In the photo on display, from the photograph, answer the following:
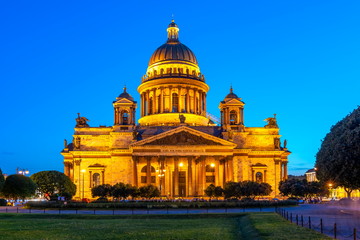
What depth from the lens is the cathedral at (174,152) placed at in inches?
3044

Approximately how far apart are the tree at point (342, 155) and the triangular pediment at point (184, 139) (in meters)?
46.8

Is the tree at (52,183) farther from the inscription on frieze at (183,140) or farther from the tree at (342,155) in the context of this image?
the tree at (342,155)

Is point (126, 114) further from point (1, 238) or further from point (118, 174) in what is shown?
point (1, 238)

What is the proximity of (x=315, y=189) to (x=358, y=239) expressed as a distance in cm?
5497

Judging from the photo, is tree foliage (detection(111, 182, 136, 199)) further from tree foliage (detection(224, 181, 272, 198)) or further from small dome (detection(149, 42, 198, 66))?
small dome (detection(149, 42, 198, 66))

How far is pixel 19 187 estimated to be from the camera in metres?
64.8

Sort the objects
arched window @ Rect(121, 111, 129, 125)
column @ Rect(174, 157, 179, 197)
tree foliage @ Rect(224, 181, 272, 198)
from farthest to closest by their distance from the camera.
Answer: arched window @ Rect(121, 111, 129, 125) → column @ Rect(174, 157, 179, 197) → tree foliage @ Rect(224, 181, 272, 198)

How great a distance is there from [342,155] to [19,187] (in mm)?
49982

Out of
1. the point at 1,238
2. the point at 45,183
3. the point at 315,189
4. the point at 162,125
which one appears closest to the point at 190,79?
the point at 162,125

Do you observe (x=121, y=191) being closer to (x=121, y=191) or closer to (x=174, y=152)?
(x=121, y=191)

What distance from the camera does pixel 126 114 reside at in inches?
3381

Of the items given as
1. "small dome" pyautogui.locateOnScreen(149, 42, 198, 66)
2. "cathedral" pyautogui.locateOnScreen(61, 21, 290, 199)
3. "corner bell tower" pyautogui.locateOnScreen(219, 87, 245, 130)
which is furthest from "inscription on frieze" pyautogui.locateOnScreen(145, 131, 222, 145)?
"small dome" pyautogui.locateOnScreen(149, 42, 198, 66)

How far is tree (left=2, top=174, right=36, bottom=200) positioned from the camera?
6425cm

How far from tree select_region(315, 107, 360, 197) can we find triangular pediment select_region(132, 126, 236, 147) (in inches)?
1844
